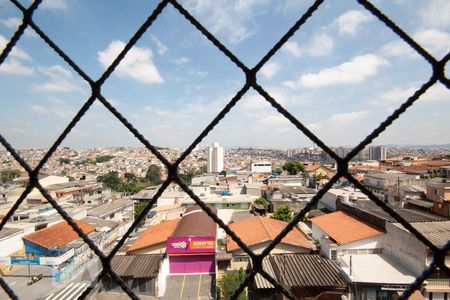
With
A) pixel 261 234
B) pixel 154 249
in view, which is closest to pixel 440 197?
pixel 261 234

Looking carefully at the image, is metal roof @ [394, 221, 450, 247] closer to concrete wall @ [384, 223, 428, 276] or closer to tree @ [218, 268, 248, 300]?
concrete wall @ [384, 223, 428, 276]

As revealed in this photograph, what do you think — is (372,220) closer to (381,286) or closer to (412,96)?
(381,286)

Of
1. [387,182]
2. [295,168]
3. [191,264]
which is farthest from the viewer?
[295,168]

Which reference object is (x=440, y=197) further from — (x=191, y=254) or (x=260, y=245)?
(x=191, y=254)

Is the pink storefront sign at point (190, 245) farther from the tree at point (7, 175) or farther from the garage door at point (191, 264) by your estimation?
the tree at point (7, 175)

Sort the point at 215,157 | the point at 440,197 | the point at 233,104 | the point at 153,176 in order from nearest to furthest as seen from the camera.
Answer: the point at 233,104, the point at 440,197, the point at 153,176, the point at 215,157

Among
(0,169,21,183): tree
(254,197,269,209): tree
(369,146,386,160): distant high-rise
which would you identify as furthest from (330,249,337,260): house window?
(369,146,386,160): distant high-rise
